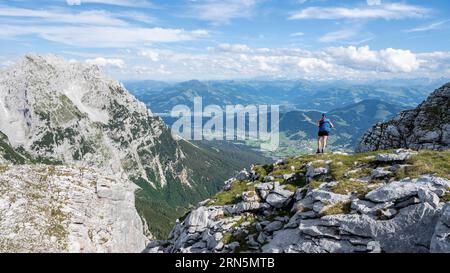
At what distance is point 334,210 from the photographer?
26.3 metres

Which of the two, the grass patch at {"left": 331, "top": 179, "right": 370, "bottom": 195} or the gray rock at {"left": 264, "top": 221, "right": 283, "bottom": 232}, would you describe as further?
the gray rock at {"left": 264, "top": 221, "right": 283, "bottom": 232}

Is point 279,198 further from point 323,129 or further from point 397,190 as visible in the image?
point 323,129

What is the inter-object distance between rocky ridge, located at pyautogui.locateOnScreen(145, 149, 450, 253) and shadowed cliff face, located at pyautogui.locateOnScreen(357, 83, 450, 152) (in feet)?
67.8

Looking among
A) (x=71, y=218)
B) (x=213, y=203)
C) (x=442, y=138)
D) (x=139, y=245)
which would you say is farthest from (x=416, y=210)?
(x=139, y=245)

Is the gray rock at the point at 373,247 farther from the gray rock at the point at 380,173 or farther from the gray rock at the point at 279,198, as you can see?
the gray rock at the point at 279,198

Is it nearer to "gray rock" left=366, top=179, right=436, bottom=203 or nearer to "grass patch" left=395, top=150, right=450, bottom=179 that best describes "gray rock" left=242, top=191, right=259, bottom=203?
"gray rock" left=366, top=179, right=436, bottom=203

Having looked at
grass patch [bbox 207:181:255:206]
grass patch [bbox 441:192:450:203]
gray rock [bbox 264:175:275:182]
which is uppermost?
grass patch [bbox 441:192:450:203]

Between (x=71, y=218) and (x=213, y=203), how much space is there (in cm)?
6277

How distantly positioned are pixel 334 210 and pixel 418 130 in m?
37.5

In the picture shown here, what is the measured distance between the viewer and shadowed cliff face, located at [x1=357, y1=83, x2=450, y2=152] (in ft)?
173

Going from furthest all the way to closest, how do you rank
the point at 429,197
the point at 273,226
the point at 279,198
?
the point at 279,198
the point at 273,226
the point at 429,197

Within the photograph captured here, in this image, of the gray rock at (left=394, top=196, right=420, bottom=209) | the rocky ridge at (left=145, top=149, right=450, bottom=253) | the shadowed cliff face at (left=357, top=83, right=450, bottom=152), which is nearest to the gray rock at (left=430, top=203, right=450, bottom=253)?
the rocky ridge at (left=145, top=149, right=450, bottom=253)

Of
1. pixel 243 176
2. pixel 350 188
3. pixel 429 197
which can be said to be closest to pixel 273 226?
pixel 350 188
